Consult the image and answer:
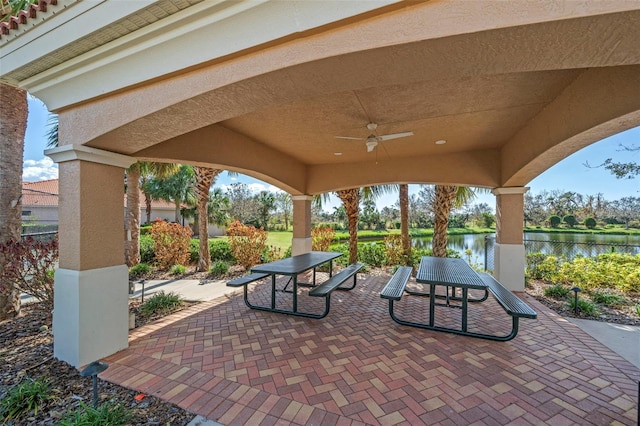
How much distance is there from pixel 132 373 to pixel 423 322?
4.03m

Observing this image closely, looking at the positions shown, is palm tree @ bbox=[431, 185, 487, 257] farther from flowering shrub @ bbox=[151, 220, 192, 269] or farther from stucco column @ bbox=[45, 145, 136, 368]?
flowering shrub @ bbox=[151, 220, 192, 269]

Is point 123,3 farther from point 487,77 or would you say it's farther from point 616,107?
point 616,107

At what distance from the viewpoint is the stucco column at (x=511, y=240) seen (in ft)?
21.0

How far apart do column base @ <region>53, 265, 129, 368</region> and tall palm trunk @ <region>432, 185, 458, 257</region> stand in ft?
28.8

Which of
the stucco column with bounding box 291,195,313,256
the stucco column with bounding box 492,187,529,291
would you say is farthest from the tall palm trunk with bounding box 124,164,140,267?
the stucco column with bounding box 492,187,529,291

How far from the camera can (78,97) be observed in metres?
3.10

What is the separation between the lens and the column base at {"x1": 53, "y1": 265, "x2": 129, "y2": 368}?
3.11 meters

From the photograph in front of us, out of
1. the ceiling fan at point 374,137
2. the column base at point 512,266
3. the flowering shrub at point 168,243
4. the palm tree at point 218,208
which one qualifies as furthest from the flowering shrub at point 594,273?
the palm tree at point 218,208

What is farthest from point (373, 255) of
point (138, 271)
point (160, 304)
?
point (138, 271)

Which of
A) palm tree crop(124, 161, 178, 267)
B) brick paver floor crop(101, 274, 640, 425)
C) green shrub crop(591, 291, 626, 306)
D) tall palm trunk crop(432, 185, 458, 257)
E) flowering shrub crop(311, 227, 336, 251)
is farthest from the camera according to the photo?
flowering shrub crop(311, 227, 336, 251)

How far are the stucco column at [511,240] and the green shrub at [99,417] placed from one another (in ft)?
24.5

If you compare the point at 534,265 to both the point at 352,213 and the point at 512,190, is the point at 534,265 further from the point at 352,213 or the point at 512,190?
the point at 352,213

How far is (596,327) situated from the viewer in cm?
424

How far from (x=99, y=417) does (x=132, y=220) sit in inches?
333
